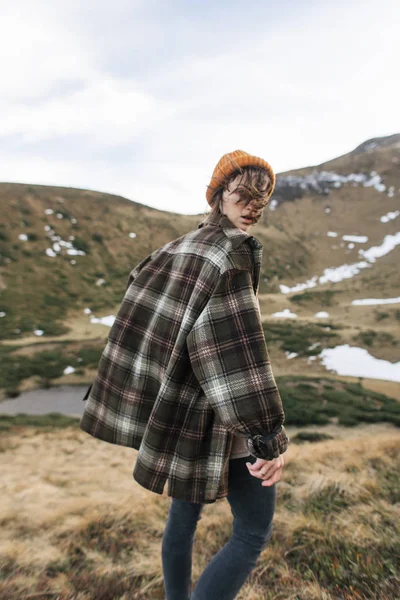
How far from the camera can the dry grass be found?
236 centimetres

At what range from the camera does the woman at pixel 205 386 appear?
1488 millimetres

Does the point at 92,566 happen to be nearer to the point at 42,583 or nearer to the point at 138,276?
the point at 42,583

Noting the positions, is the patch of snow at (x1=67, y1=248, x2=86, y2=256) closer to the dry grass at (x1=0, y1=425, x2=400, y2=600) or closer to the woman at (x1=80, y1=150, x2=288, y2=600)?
the dry grass at (x1=0, y1=425, x2=400, y2=600)

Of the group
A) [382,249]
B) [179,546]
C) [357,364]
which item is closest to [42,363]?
[357,364]

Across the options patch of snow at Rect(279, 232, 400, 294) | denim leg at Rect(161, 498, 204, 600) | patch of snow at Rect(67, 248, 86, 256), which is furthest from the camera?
patch of snow at Rect(279, 232, 400, 294)

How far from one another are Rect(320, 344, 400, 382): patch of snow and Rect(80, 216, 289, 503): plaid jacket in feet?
56.6

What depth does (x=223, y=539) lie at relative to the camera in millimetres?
2990

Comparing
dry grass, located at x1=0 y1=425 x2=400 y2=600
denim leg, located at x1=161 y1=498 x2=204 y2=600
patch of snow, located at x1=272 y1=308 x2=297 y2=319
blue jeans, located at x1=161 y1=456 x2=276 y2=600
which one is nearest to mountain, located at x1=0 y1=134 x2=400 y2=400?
patch of snow, located at x1=272 y1=308 x2=297 y2=319

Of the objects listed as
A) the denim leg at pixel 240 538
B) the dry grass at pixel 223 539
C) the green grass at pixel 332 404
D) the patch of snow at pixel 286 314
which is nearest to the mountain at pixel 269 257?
the patch of snow at pixel 286 314

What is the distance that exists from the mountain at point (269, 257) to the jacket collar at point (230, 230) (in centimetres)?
1649

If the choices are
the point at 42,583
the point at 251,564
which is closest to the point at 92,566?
the point at 42,583

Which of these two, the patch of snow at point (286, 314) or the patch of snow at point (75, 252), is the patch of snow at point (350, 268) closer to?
the patch of snow at point (286, 314)

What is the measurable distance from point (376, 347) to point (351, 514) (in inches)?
755

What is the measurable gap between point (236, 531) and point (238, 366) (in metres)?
0.90
